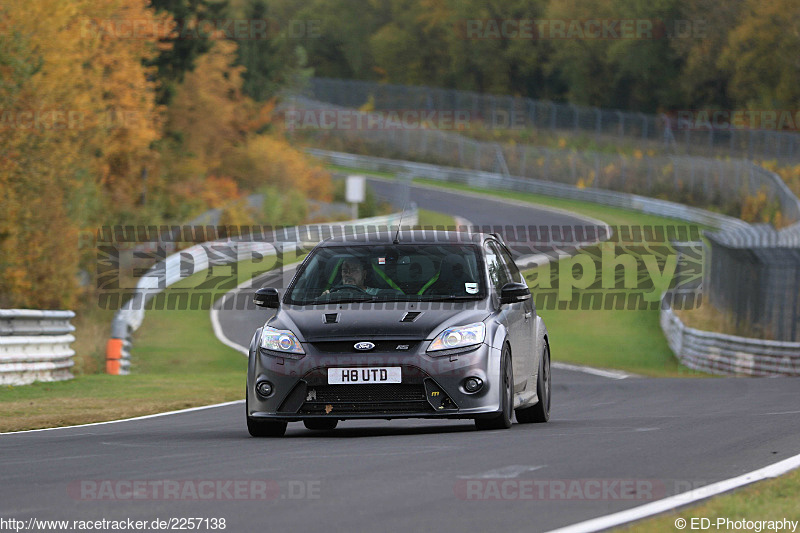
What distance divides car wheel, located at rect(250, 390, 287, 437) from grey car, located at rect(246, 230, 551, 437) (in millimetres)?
12

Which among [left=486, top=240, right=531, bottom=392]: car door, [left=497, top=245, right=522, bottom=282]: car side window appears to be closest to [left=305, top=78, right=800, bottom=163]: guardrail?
[left=497, top=245, right=522, bottom=282]: car side window

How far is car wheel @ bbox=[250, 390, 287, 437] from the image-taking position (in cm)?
1132

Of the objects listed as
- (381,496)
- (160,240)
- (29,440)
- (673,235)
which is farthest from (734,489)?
(673,235)

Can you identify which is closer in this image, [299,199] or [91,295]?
[91,295]

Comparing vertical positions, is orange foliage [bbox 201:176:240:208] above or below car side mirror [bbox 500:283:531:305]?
below

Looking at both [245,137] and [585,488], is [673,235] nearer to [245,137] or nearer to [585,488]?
[245,137]

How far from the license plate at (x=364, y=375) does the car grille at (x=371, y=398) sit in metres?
0.04

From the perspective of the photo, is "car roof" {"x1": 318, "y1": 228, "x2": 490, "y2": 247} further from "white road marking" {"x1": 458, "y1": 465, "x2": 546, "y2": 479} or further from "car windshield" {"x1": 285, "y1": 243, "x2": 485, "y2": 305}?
"white road marking" {"x1": 458, "y1": 465, "x2": 546, "y2": 479}

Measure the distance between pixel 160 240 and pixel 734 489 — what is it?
43308 mm

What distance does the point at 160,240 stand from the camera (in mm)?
49844
